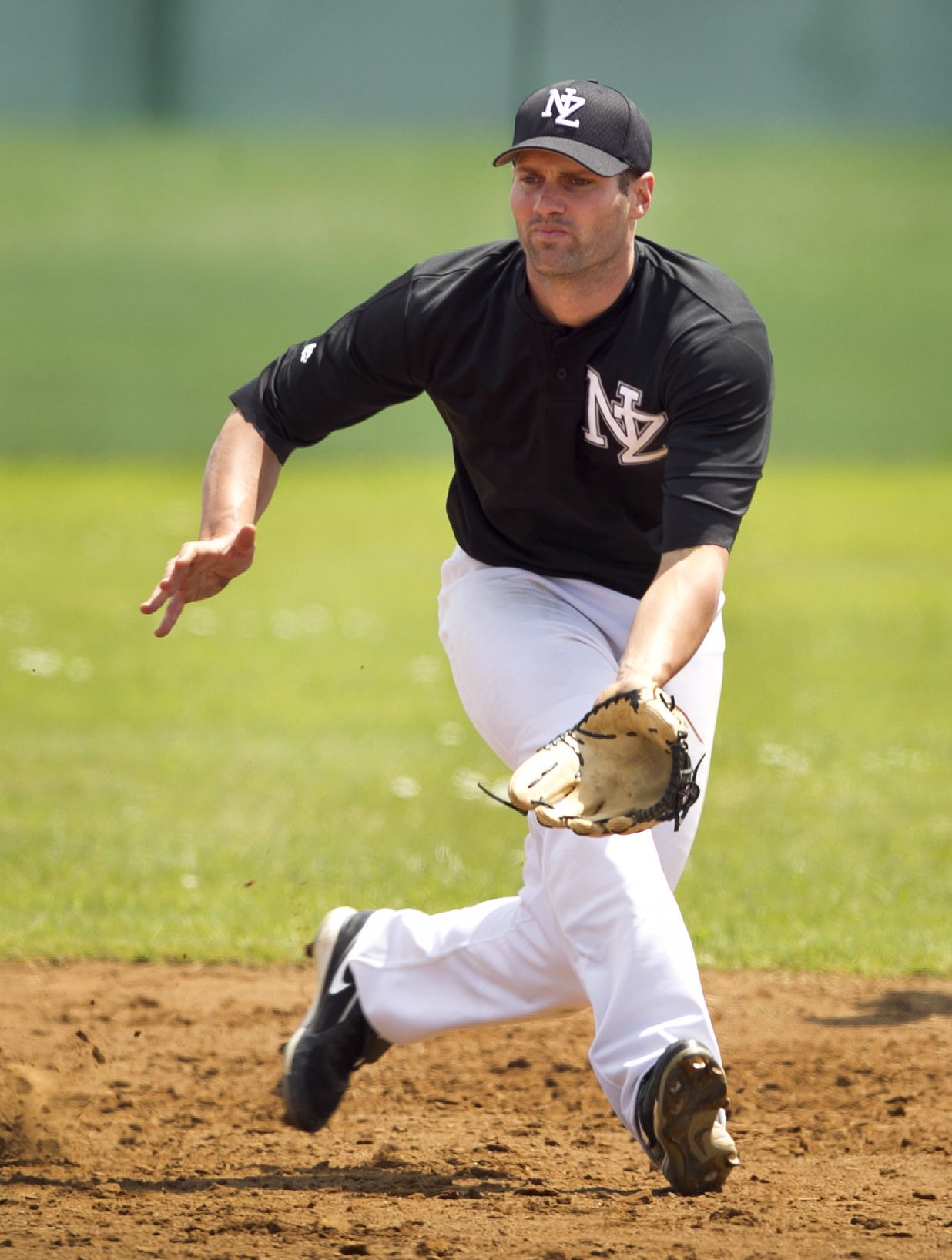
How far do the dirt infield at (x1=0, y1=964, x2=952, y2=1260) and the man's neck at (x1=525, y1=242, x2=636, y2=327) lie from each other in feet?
6.04

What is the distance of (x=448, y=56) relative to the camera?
58.5 feet

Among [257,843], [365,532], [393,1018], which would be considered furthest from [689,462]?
[365,532]

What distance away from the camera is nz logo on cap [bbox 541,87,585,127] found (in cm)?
358

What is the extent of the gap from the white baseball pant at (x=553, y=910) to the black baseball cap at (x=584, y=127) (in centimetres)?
95

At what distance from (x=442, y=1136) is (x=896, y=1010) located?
1.59 meters

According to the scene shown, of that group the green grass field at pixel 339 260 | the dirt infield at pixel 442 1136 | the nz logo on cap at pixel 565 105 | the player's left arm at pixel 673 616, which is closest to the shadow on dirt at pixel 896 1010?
the dirt infield at pixel 442 1136

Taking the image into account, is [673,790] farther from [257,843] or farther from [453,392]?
[257,843]

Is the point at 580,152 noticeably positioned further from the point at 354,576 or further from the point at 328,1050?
the point at 354,576

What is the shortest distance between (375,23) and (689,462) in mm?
15409

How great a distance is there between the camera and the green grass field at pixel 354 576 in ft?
20.5

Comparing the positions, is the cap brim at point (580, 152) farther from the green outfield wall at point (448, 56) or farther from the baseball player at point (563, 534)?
the green outfield wall at point (448, 56)

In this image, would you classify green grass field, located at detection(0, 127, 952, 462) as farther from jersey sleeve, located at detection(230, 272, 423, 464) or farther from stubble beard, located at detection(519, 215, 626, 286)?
stubble beard, located at detection(519, 215, 626, 286)

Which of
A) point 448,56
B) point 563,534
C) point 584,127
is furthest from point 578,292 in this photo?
point 448,56

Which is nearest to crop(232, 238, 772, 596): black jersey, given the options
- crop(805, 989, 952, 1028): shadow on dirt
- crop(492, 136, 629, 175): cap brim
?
crop(492, 136, 629, 175): cap brim
